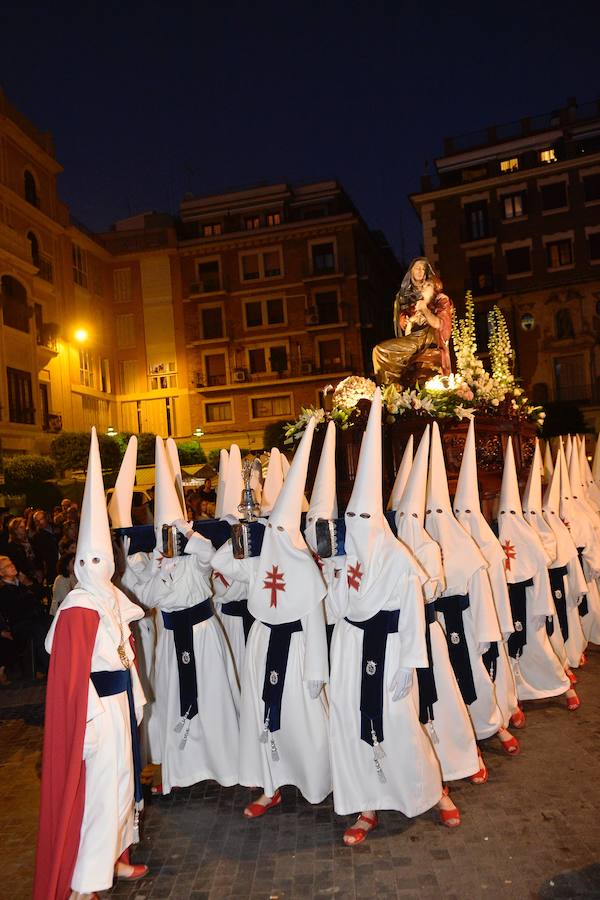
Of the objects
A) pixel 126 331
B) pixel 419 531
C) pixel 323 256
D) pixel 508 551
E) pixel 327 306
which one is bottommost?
pixel 508 551

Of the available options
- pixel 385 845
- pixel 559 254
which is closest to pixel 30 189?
pixel 559 254

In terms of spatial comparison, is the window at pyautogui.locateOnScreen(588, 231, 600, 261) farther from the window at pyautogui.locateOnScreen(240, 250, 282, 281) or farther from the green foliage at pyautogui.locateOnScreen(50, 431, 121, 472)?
the green foliage at pyautogui.locateOnScreen(50, 431, 121, 472)

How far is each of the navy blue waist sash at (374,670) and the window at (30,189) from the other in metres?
30.0

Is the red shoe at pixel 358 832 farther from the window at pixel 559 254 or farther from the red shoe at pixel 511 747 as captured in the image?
the window at pixel 559 254

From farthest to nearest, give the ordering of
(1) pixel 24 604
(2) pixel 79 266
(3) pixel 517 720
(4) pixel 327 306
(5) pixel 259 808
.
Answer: (4) pixel 327 306 → (2) pixel 79 266 → (1) pixel 24 604 → (3) pixel 517 720 → (5) pixel 259 808

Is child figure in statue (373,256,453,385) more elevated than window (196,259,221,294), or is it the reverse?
window (196,259,221,294)

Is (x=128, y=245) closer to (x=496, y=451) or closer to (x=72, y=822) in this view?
(x=496, y=451)

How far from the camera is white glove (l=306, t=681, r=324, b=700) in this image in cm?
490

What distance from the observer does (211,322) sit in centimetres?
3781

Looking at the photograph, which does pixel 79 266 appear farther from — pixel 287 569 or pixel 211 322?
pixel 287 569

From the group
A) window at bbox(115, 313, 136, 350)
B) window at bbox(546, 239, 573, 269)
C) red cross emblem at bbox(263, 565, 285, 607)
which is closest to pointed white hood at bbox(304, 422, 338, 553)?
red cross emblem at bbox(263, 565, 285, 607)

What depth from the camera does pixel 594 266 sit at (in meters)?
32.1

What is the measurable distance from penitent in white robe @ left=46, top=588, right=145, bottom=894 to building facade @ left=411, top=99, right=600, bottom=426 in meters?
30.9

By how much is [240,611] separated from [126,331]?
34.2 metres
